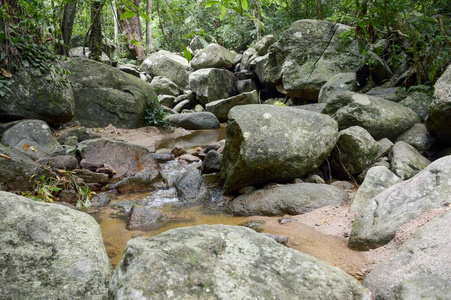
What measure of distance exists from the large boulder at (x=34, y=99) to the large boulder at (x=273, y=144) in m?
4.24

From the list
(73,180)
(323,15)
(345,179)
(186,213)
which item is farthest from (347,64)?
(73,180)

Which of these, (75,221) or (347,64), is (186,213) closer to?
(75,221)

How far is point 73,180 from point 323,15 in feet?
34.9

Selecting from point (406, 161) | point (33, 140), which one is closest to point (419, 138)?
point (406, 161)

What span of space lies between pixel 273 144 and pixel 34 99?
16.5 ft

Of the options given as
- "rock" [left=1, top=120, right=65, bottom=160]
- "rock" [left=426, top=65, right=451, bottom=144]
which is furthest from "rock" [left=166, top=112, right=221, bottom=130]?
"rock" [left=426, top=65, right=451, bottom=144]

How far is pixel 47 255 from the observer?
1.86m

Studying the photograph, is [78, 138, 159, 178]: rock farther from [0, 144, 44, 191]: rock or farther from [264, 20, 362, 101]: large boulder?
[264, 20, 362, 101]: large boulder

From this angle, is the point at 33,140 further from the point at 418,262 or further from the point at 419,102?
the point at 419,102

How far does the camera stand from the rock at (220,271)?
4.32 ft

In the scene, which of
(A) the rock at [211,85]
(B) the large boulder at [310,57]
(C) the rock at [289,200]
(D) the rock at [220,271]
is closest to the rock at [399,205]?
(C) the rock at [289,200]

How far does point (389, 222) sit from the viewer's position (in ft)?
8.68

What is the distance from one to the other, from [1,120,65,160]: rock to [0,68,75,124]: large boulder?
1.88ft

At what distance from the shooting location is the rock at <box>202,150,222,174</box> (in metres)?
5.41
